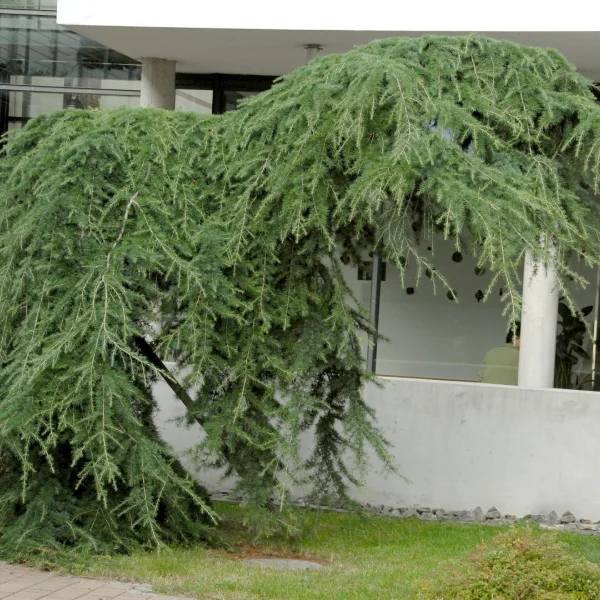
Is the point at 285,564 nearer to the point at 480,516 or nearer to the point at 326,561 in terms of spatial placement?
the point at 326,561

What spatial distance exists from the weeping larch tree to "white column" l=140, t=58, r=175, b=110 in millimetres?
4622

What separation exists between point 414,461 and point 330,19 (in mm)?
5049

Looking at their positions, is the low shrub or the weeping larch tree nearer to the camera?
the low shrub

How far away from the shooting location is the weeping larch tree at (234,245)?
7.43 m

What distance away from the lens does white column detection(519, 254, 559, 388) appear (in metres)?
12.0

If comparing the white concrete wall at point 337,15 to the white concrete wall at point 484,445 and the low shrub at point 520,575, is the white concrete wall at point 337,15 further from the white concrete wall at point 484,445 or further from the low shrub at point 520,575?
the low shrub at point 520,575

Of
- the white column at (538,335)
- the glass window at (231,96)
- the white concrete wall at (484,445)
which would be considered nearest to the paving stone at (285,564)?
the white concrete wall at (484,445)

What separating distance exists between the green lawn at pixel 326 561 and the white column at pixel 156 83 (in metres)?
5.54

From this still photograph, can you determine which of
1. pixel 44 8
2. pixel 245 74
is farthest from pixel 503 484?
pixel 44 8

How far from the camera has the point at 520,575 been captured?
622 cm

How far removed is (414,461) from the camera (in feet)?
39.1

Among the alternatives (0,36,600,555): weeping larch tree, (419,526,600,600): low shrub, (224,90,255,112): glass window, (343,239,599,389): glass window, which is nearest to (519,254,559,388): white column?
(343,239,599,389): glass window

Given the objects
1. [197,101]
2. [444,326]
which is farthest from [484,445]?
[197,101]

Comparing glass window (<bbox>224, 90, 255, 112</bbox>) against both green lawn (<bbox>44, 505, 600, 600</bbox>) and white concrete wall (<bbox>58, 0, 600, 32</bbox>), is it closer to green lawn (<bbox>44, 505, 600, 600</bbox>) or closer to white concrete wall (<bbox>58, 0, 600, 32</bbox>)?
white concrete wall (<bbox>58, 0, 600, 32</bbox>)
